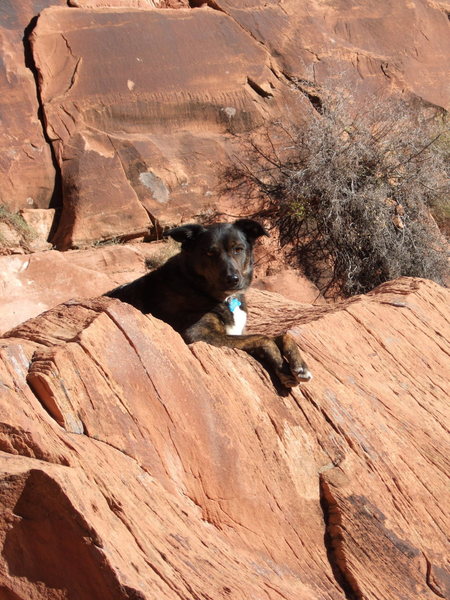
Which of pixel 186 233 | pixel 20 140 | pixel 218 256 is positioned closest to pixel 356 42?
pixel 20 140

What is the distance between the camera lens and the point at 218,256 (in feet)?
21.4

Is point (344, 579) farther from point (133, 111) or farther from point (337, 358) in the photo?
point (133, 111)

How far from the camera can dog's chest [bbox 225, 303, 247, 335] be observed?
6.26m

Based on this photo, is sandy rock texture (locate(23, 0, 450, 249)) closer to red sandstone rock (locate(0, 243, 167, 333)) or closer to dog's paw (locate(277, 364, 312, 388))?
red sandstone rock (locate(0, 243, 167, 333))

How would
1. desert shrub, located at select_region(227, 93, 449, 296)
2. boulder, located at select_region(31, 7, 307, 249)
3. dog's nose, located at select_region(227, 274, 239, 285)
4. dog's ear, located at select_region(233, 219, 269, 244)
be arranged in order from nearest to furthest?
1. dog's nose, located at select_region(227, 274, 239, 285)
2. dog's ear, located at select_region(233, 219, 269, 244)
3. boulder, located at select_region(31, 7, 307, 249)
4. desert shrub, located at select_region(227, 93, 449, 296)

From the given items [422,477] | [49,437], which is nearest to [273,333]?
[422,477]

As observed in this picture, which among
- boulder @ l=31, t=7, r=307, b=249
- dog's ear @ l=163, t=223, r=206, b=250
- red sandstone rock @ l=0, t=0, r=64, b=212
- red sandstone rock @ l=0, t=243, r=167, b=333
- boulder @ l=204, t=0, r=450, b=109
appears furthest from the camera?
boulder @ l=204, t=0, r=450, b=109

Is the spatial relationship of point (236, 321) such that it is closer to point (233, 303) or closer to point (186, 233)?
point (233, 303)

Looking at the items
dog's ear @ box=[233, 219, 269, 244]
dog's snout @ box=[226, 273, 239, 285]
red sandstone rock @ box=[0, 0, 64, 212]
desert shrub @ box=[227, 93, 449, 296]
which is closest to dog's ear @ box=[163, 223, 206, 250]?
dog's ear @ box=[233, 219, 269, 244]

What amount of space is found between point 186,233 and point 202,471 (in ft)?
9.64

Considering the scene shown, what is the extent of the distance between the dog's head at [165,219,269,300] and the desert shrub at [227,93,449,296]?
19.2 feet

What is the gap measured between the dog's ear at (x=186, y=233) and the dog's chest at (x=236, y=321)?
0.69 meters

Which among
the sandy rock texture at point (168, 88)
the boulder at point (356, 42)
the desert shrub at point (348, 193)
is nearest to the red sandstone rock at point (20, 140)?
the sandy rock texture at point (168, 88)

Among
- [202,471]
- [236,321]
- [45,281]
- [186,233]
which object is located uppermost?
[202,471]
